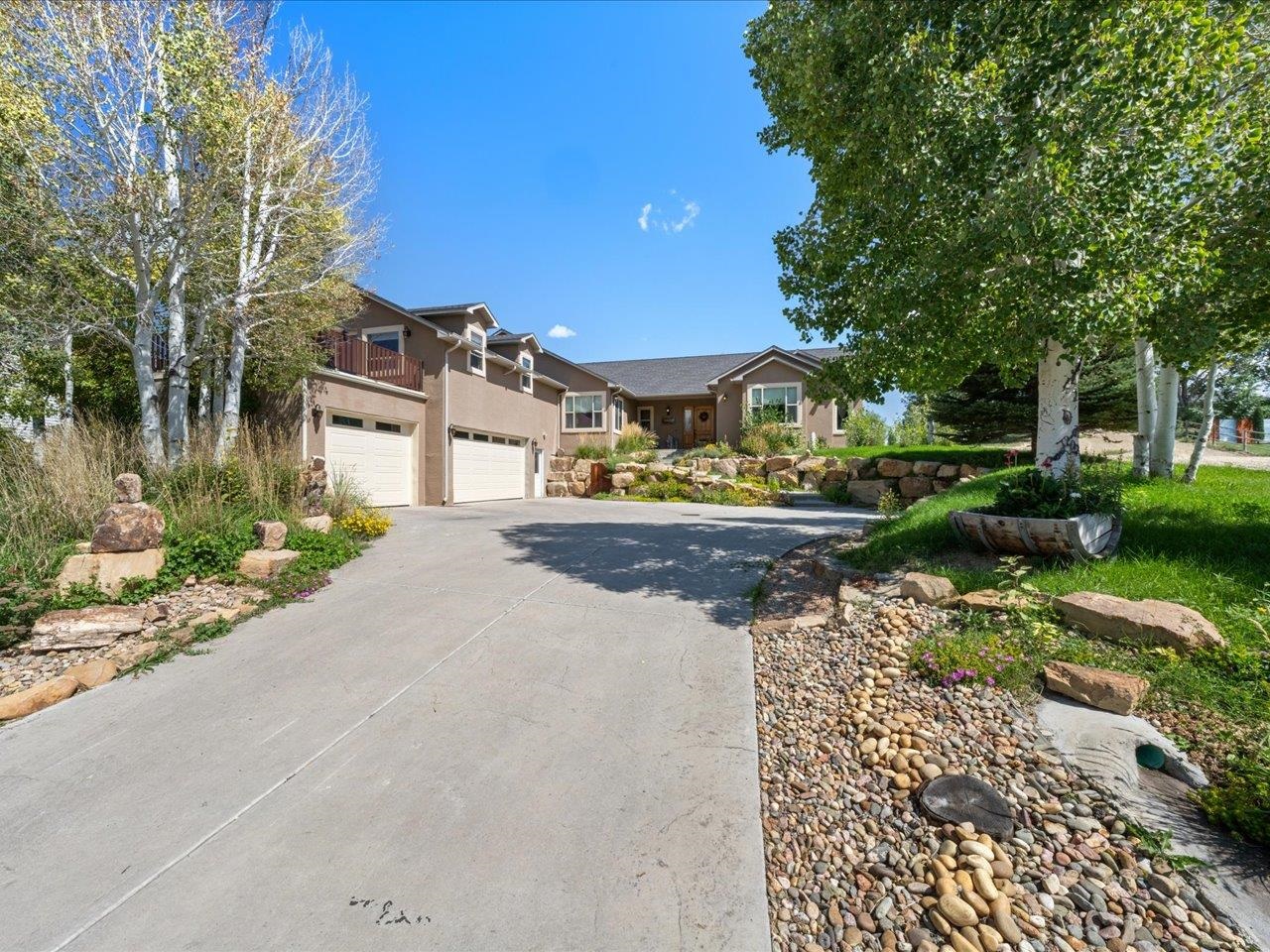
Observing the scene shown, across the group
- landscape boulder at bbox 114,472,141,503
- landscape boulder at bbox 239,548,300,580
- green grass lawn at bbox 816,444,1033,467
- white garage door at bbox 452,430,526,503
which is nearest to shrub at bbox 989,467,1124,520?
landscape boulder at bbox 239,548,300,580

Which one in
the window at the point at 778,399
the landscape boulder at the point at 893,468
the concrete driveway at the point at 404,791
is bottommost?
the concrete driveway at the point at 404,791

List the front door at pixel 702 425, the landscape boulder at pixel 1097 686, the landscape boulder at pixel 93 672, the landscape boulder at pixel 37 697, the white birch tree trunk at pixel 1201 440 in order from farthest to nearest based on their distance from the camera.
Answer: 1. the front door at pixel 702 425
2. the white birch tree trunk at pixel 1201 440
3. the landscape boulder at pixel 93 672
4. the landscape boulder at pixel 37 697
5. the landscape boulder at pixel 1097 686

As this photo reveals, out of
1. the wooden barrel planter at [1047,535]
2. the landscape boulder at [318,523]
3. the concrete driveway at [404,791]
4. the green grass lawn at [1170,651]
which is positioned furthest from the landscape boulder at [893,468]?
the landscape boulder at [318,523]

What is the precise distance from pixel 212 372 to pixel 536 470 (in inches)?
413

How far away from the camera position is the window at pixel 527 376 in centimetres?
1934

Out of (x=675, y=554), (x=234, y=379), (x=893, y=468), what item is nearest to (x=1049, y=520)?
(x=675, y=554)

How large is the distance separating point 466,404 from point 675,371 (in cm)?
1455

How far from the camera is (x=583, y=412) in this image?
23641mm

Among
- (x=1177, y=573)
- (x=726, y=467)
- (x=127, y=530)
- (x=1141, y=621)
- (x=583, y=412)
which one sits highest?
(x=583, y=412)

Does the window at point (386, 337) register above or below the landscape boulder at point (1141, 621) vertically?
above

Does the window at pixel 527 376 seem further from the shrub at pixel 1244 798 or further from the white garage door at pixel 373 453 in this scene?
the shrub at pixel 1244 798

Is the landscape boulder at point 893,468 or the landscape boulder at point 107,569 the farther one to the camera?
the landscape boulder at point 893,468

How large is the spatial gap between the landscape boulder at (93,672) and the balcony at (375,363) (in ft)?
33.2

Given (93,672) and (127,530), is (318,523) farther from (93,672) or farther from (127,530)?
(93,672)
